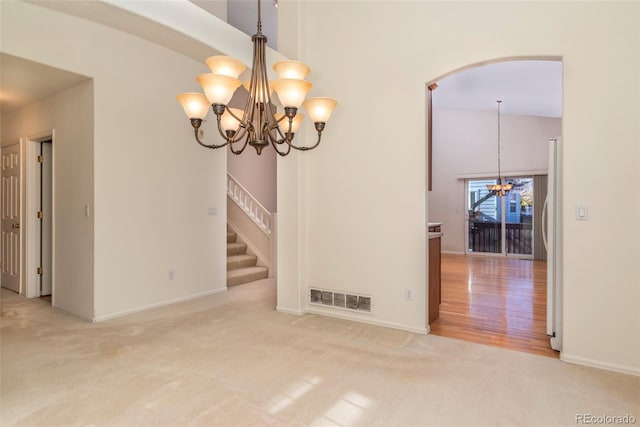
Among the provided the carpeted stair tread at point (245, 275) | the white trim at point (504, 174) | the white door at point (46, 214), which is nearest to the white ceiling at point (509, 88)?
the white trim at point (504, 174)

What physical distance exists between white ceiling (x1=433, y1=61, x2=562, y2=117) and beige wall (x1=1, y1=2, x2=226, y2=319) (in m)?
3.77

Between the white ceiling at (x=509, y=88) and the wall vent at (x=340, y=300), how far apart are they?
131 inches

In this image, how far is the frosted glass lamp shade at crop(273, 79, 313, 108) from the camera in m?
2.38

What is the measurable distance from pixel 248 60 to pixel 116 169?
1881 millimetres

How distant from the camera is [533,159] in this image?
9086 mm

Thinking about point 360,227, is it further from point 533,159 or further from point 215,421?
point 533,159

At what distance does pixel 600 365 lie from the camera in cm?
266

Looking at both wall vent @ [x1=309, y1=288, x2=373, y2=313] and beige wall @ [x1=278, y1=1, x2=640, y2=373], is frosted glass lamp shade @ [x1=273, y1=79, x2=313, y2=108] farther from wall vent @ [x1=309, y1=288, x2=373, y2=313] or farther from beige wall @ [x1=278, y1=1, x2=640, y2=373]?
wall vent @ [x1=309, y1=288, x2=373, y2=313]

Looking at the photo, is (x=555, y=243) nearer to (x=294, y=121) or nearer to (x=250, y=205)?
(x=294, y=121)

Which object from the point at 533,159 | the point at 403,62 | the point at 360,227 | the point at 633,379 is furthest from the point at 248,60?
the point at 533,159

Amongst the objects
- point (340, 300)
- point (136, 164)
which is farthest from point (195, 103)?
point (340, 300)

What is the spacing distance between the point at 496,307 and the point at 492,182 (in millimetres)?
6462

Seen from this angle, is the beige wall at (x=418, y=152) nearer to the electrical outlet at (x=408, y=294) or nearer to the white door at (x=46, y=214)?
the electrical outlet at (x=408, y=294)

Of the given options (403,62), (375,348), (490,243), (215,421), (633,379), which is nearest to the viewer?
(215,421)
